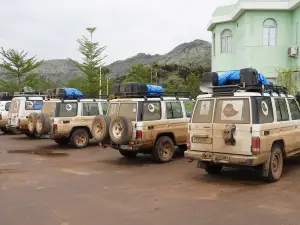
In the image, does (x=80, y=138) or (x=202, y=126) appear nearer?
(x=202, y=126)

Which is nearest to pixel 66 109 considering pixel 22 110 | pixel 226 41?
pixel 22 110

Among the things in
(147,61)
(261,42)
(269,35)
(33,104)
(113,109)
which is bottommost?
(113,109)

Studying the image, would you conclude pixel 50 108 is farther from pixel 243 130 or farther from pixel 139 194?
pixel 243 130

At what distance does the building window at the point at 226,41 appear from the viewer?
21366 millimetres

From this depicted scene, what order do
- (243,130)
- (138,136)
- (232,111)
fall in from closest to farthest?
(243,130)
(232,111)
(138,136)

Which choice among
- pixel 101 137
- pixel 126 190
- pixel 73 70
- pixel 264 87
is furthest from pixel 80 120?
pixel 73 70

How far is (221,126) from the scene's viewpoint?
7.43 meters

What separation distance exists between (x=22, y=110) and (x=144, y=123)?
30.6ft

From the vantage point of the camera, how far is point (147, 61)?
3878 inches

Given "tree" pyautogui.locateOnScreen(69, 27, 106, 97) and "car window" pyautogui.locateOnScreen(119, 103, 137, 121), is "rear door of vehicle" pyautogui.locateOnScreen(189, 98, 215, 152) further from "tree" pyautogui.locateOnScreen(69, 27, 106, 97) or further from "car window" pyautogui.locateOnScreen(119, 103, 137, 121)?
"tree" pyautogui.locateOnScreen(69, 27, 106, 97)

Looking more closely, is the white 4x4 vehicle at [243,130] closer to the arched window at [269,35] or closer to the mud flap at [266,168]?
the mud flap at [266,168]

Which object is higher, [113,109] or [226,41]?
[226,41]

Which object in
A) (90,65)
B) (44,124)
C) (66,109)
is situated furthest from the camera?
(90,65)

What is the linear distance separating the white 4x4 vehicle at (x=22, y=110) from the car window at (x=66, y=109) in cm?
425
